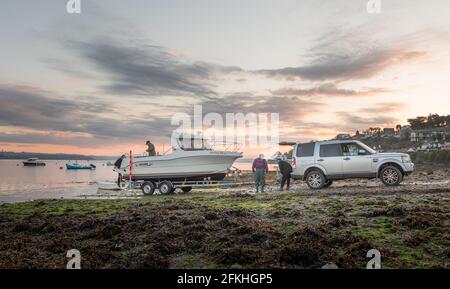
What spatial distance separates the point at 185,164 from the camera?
961 inches

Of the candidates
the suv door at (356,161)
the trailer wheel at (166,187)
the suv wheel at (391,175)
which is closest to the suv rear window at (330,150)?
the suv door at (356,161)

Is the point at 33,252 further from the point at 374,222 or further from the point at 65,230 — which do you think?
the point at 374,222

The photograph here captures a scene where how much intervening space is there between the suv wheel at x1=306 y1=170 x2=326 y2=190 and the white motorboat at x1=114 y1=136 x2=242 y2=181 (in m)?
5.96

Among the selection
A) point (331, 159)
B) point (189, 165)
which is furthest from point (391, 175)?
point (189, 165)

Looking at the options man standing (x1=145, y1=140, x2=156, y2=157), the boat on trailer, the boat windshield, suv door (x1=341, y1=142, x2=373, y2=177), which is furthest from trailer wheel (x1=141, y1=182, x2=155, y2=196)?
suv door (x1=341, y1=142, x2=373, y2=177)

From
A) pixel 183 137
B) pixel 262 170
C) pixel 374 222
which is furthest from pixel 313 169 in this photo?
pixel 374 222

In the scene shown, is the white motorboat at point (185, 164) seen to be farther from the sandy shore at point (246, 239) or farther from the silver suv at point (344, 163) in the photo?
the sandy shore at point (246, 239)

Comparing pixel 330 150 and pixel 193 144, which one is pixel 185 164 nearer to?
pixel 193 144

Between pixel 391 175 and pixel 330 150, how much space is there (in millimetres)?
3236

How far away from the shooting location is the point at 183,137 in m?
25.3

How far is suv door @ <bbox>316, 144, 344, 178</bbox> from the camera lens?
20.2 metres

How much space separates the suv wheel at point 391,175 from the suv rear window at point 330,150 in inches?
92.8
